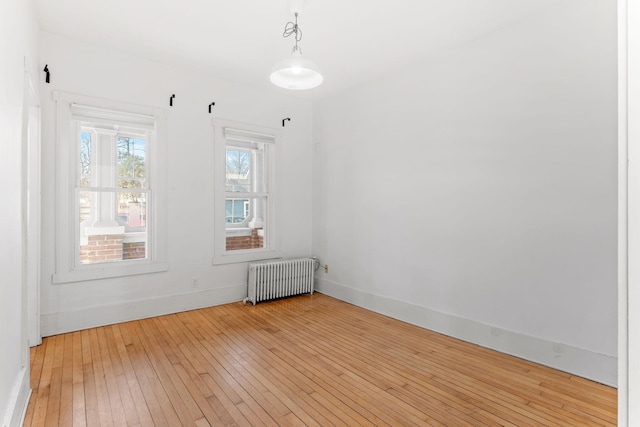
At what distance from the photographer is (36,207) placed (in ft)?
10.6

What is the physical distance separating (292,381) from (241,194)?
9.67 ft

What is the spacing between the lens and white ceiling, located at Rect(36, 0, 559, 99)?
2.92 meters

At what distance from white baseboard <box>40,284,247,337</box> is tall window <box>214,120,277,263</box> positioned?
19.4 inches

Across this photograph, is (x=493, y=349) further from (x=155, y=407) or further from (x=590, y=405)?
(x=155, y=407)

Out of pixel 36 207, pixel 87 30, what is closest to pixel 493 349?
pixel 36 207

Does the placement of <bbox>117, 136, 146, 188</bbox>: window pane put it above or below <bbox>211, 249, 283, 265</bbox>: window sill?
above

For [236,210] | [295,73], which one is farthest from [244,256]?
[295,73]

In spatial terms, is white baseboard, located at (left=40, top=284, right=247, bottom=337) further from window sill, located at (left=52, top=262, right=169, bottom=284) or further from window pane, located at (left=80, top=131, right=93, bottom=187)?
window pane, located at (left=80, top=131, right=93, bottom=187)

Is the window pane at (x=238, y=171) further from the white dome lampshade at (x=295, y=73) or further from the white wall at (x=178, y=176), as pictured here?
the white dome lampshade at (x=295, y=73)

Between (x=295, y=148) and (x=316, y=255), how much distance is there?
1756mm

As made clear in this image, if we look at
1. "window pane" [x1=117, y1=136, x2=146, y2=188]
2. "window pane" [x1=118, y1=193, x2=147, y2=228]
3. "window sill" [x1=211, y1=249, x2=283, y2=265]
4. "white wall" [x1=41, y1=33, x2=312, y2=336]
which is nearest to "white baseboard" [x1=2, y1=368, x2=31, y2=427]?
"white wall" [x1=41, y1=33, x2=312, y2=336]

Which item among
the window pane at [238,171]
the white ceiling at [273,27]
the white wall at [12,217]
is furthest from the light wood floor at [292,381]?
the white ceiling at [273,27]

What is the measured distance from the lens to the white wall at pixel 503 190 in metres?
2.65

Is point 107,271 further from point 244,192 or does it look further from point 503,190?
point 503,190
